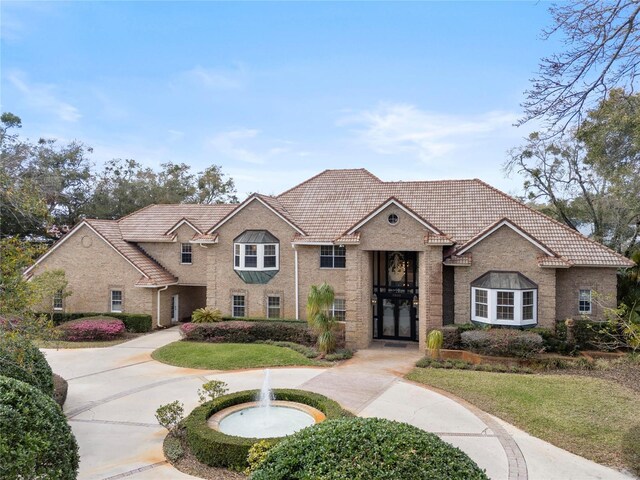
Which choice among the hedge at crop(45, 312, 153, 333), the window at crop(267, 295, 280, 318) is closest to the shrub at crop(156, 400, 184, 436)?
the window at crop(267, 295, 280, 318)

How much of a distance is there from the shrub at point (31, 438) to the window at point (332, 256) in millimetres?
18216

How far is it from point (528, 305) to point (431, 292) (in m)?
4.52

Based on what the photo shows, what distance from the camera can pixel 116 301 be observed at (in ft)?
90.0

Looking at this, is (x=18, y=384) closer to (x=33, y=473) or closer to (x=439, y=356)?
(x=33, y=473)

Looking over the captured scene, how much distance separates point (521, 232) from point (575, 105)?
14621mm

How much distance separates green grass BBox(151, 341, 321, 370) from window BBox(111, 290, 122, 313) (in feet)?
24.2

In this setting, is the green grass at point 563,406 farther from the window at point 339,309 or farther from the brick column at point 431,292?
the window at point 339,309

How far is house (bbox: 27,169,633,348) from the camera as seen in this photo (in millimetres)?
21219

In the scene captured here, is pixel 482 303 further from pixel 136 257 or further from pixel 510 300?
pixel 136 257

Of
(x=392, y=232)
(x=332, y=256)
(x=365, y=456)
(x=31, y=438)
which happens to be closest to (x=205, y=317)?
(x=332, y=256)

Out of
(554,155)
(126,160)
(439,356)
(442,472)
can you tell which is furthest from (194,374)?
(126,160)

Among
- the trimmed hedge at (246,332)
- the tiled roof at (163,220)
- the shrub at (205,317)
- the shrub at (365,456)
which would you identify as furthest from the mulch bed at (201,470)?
the tiled roof at (163,220)

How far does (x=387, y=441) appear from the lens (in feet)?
17.1

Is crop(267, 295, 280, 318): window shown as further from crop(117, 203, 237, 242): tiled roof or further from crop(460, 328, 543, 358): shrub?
crop(460, 328, 543, 358): shrub
